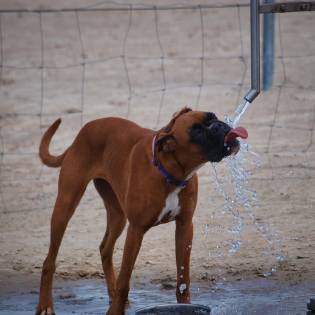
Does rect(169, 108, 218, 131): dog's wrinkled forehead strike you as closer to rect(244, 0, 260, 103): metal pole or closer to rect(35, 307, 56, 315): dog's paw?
rect(244, 0, 260, 103): metal pole

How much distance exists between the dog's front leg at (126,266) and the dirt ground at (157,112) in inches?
37.2

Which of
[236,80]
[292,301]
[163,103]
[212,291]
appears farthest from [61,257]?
[236,80]

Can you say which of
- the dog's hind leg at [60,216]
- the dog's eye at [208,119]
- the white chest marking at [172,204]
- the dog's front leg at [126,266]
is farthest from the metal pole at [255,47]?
the dog's hind leg at [60,216]

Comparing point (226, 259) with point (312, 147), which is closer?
point (226, 259)

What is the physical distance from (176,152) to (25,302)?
5.24 feet

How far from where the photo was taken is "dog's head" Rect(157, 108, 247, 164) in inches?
196

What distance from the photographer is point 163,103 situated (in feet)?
35.7

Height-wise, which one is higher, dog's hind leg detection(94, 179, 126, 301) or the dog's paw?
dog's hind leg detection(94, 179, 126, 301)

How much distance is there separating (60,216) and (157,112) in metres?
4.92

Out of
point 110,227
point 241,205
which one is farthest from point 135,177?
point 241,205

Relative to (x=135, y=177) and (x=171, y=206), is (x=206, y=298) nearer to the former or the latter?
(x=171, y=206)

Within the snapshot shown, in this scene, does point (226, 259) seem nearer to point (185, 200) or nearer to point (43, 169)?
point (185, 200)

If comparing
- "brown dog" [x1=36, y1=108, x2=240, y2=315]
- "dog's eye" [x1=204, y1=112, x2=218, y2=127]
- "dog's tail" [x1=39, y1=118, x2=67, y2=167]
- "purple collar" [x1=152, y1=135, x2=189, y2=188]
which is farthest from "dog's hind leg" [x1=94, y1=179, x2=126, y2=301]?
"dog's eye" [x1=204, y1=112, x2=218, y2=127]

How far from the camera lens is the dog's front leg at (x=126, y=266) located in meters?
A: 5.26
